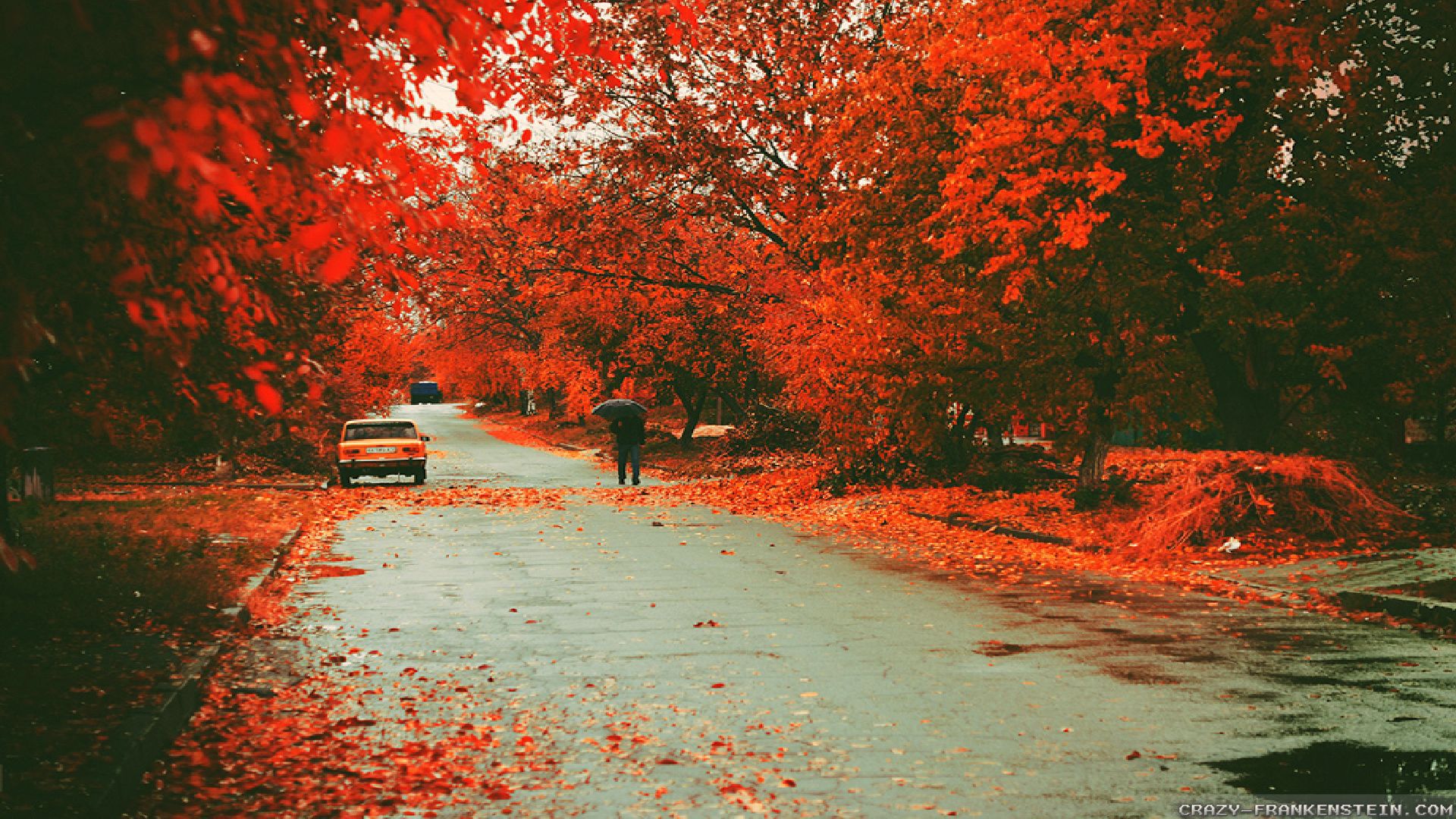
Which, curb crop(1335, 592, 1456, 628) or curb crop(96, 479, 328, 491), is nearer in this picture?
curb crop(1335, 592, 1456, 628)

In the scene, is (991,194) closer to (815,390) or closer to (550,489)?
(815,390)

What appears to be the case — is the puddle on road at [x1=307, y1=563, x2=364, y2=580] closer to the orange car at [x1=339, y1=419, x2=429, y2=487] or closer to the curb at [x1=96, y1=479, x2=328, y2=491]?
the curb at [x1=96, y1=479, x2=328, y2=491]

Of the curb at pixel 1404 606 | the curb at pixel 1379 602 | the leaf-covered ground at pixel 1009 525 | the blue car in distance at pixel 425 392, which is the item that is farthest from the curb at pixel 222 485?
the blue car in distance at pixel 425 392

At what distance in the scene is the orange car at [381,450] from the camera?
96.7 feet

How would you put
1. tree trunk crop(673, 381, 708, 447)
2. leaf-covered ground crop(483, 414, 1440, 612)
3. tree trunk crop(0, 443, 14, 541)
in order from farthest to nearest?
tree trunk crop(673, 381, 708, 447)
leaf-covered ground crop(483, 414, 1440, 612)
tree trunk crop(0, 443, 14, 541)

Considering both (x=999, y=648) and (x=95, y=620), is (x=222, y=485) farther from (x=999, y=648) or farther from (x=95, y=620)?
(x=999, y=648)

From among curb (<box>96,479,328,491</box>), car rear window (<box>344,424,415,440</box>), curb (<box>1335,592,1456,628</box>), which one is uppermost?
car rear window (<box>344,424,415,440</box>)

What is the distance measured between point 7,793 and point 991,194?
1574cm

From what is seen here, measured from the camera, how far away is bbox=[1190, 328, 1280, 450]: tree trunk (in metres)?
18.6

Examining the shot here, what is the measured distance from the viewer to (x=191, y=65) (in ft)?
16.7

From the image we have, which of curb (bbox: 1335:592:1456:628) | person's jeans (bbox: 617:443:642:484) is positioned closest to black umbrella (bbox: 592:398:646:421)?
person's jeans (bbox: 617:443:642:484)

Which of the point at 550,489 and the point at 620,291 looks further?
the point at 620,291

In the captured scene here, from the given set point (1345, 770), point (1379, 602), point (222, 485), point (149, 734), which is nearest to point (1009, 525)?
point (1379, 602)

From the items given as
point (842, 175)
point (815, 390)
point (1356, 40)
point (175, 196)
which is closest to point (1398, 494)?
point (1356, 40)
